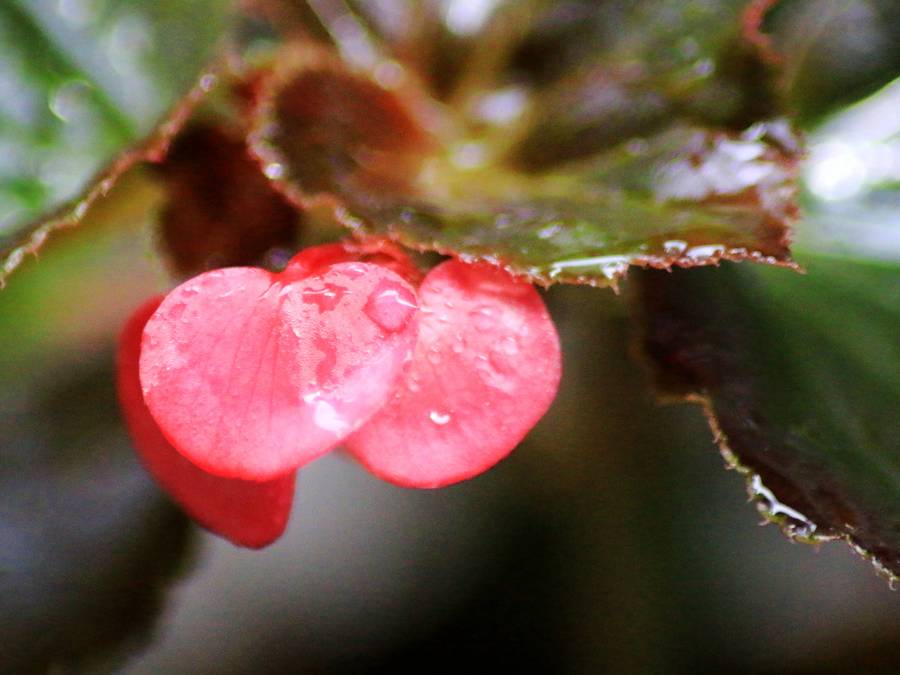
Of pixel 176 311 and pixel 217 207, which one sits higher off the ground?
pixel 217 207

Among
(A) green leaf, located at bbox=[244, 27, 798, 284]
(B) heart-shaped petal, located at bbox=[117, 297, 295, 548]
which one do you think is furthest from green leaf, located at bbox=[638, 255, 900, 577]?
(B) heart-shaped petal, located at bbox=[117, 297, 295, 548]

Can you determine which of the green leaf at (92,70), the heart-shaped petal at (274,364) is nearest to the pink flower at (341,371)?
the heart-shaped petal at (274,364)

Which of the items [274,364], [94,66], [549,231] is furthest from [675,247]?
[94,66]

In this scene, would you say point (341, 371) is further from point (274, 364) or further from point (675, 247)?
point (675, 247)

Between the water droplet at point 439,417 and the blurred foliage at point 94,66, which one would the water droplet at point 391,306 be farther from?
the blurred foliage at point 94,66

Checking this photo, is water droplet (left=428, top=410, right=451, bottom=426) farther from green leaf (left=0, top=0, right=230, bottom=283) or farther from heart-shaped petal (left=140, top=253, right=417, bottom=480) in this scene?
green leaf (left=0, top=0, right=230, bottom=283)

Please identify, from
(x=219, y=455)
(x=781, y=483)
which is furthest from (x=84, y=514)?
(x=781, y=483)

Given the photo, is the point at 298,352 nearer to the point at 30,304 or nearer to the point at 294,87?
the point at 294,87
